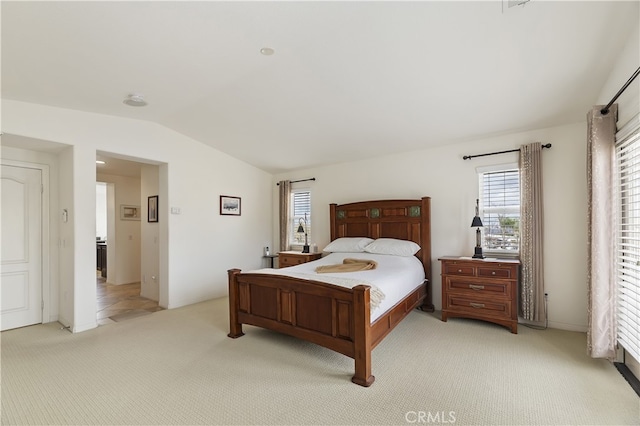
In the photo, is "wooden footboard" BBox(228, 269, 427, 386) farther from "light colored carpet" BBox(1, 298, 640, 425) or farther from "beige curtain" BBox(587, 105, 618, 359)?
"beige curtain" BBox(587, 105, 618, 359)

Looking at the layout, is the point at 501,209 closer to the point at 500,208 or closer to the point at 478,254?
the point at 500,208

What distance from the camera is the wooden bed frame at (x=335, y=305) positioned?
248cm

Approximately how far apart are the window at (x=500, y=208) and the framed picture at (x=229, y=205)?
4068mm

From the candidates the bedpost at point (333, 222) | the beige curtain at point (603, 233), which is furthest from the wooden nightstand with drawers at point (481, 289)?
the bedpost at point (333, 222)

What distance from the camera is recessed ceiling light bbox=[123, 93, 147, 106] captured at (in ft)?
11.2

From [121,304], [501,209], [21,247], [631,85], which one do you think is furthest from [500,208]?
[21,247]

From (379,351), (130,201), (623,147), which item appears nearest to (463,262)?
(379,351)

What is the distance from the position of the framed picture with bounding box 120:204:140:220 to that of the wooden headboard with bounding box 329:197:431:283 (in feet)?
14.9

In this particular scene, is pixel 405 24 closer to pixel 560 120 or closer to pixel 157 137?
pixel 560 120

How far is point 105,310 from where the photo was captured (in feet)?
14.9

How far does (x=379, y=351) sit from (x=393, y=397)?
0.77 meters

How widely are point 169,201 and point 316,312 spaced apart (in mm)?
3070

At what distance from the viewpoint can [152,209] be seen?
5.15m

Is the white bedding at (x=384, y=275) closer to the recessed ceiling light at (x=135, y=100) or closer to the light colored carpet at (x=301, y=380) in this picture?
the light colored carpet at (x=301, y=380)
